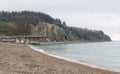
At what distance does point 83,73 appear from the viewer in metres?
19.1

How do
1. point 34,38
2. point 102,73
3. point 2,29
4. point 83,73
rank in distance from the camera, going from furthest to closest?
point 2,29
point 34,38
point 102,73
point 83,73

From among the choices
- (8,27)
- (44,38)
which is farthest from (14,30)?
(44,38)

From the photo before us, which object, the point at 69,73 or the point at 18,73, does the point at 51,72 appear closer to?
the point at 69,73

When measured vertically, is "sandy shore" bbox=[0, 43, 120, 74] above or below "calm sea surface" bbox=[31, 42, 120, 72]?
above

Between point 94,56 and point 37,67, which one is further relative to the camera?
point 94,56

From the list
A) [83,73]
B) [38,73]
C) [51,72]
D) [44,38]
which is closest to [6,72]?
[38,73]

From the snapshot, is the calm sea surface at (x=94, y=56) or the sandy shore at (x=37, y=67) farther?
the calm sea surface at (x=94, y=56)

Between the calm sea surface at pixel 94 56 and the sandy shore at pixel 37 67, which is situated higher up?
the sandy shore at pixel 37 67

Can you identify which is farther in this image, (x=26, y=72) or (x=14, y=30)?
(x=14, y=30)

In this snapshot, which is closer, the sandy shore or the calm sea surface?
the sandy shore

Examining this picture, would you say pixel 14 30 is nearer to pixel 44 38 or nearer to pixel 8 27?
pixel 8 27

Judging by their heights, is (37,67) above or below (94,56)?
above

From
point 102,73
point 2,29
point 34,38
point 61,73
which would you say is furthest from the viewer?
point 2,29

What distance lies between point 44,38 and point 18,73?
177704mm
